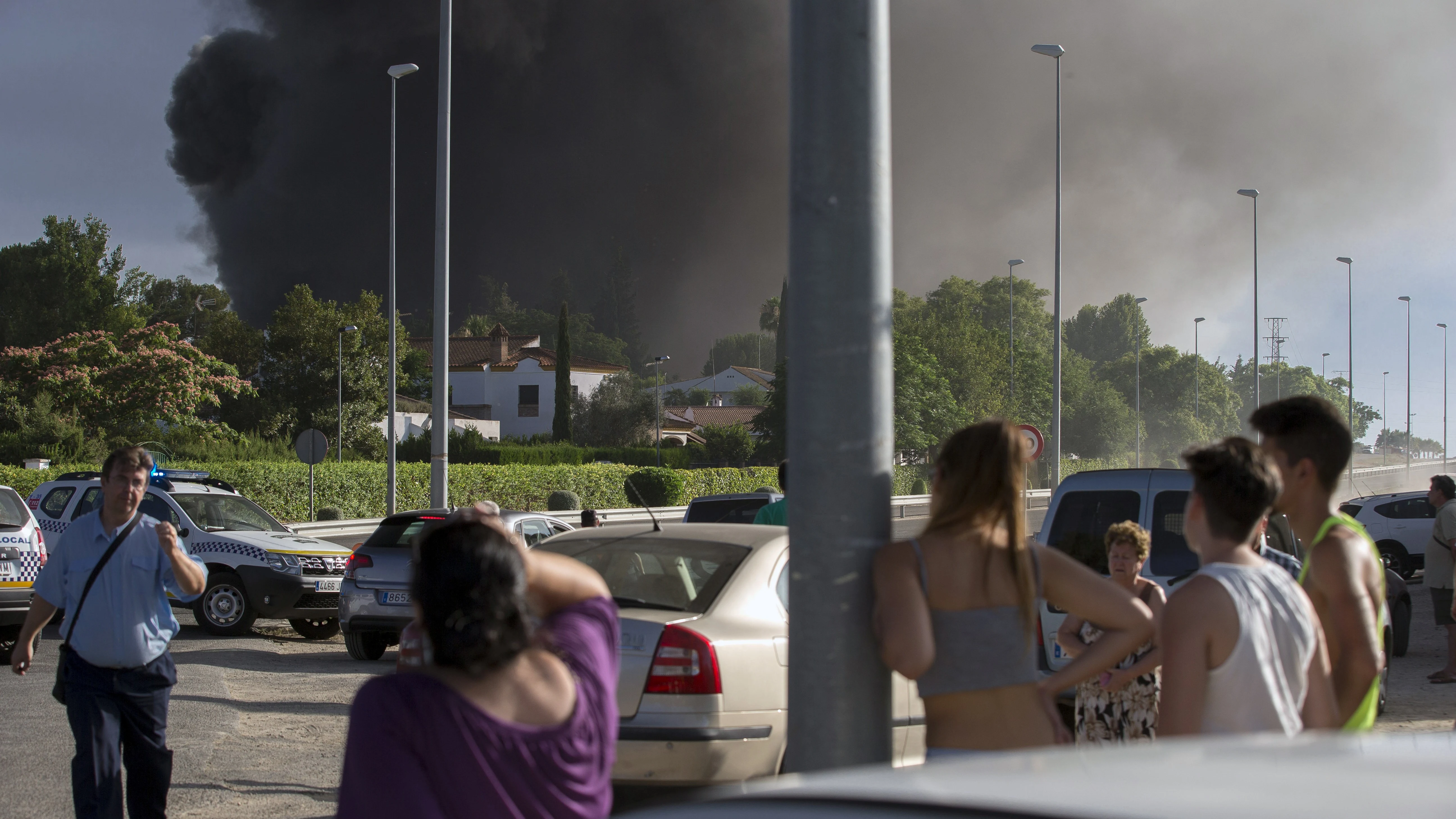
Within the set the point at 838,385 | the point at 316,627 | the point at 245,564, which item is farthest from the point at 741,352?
the point at 838,385

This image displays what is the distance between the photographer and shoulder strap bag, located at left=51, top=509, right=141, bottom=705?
4.59m

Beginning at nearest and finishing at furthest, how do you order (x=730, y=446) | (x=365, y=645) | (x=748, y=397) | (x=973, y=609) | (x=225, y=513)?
(x=973, y=609)
(x=365, y=645)
(x=225, y=513)
(x=730, y=446)
(x=748, y=397)

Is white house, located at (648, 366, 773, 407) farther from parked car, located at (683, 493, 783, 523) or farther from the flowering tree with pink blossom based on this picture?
parked car, located at (683, 493, 783, 523)

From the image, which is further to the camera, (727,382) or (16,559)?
(727,382)

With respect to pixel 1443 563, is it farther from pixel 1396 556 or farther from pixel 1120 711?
pixel 1396 556

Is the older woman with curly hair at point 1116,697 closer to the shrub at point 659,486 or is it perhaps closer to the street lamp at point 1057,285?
the street lamp at point 1057,285

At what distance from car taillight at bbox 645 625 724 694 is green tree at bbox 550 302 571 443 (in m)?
71.5

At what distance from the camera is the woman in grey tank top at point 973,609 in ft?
8.71

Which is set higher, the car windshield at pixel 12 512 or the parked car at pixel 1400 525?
the car windshield at pixel 12 512

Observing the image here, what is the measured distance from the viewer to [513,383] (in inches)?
3775

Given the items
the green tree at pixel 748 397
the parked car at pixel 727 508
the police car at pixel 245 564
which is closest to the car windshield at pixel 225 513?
the police car at pixel 245 564

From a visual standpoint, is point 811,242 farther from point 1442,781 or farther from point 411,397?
point 411,397

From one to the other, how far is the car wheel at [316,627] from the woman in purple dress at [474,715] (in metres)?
12.1

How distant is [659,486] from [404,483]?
11.1 meters
